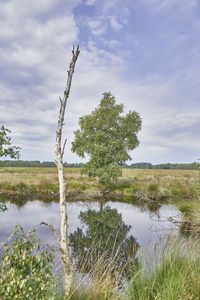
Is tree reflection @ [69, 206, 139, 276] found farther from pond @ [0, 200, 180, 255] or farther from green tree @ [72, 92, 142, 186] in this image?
green tree @ [72, 92, 142, 186]

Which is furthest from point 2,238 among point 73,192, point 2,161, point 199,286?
point 73,192

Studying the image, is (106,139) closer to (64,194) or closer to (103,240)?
(103,240)

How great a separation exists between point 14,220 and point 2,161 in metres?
11.2

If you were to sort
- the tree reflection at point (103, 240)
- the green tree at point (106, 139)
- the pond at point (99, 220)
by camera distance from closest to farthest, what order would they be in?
1. the tree reflection at point (103, 240)
2. the pond at point (99, 220)
3. the green tree at point (106, 139)

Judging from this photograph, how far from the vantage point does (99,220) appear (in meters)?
17.8

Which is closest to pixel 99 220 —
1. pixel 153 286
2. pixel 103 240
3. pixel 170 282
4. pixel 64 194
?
pixel 103 240

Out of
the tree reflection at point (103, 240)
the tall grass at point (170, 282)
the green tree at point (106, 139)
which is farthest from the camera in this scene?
the green tree at point (106, 139)

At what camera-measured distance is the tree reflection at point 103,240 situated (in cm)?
958

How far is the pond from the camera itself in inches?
532

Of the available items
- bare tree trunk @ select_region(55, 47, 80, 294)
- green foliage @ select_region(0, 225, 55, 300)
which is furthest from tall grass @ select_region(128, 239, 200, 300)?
green foliage @ select_region(0, 225, 55, 300)

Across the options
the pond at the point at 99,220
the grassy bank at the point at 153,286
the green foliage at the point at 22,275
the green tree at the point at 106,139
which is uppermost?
the green tree at the point at 106,139

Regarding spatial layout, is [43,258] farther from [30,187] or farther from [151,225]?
[30,187]

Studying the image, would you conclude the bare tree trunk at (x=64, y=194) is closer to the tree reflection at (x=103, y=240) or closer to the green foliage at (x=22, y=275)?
the green foliage at (x=22, y=275)

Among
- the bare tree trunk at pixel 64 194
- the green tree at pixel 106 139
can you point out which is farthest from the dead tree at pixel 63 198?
the green tree at pixel 106 139
